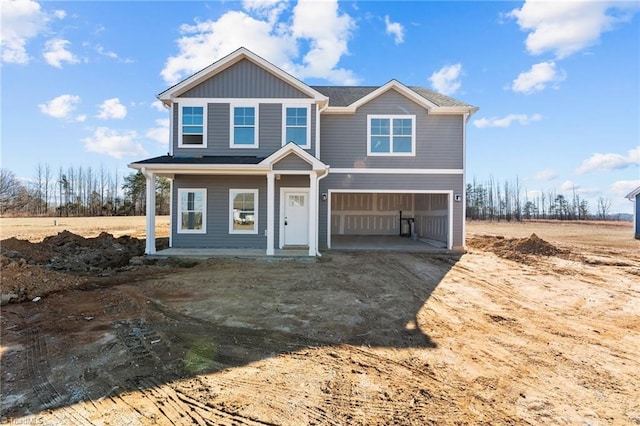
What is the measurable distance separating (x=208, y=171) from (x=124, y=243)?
5.58m

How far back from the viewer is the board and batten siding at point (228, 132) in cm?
1221

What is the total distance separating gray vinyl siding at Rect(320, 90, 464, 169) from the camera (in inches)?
508

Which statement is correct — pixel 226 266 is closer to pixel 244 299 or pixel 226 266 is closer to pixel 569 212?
pixel 244 299

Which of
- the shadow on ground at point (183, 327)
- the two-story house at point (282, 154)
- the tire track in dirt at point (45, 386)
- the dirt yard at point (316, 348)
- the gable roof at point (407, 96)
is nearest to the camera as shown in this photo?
the tire track in dirt at point (45, 386)

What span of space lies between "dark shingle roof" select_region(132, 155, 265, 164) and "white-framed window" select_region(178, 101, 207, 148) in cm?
59

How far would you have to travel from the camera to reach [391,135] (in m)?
12.9

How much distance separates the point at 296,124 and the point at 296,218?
11.5 ft

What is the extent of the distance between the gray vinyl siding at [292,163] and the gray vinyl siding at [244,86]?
9.53ft

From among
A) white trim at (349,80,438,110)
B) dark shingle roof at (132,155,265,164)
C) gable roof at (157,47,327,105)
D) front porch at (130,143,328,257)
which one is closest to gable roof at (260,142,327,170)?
dark shingle roof at (132,155,265,164)

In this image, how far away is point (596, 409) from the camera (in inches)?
120

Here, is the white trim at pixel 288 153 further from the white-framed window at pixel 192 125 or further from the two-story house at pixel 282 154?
the white-framed window at pixel 192 125

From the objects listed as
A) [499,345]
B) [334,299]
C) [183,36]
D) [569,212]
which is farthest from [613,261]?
[569,212]

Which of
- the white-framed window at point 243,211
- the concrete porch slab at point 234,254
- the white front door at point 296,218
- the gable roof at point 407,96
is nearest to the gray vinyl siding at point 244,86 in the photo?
the gable roof at point 407,96

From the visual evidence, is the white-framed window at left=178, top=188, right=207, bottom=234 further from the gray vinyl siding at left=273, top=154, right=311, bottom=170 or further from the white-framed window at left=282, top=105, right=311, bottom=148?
the white-framed window at left=282, top=105, right=311, bottom=148
